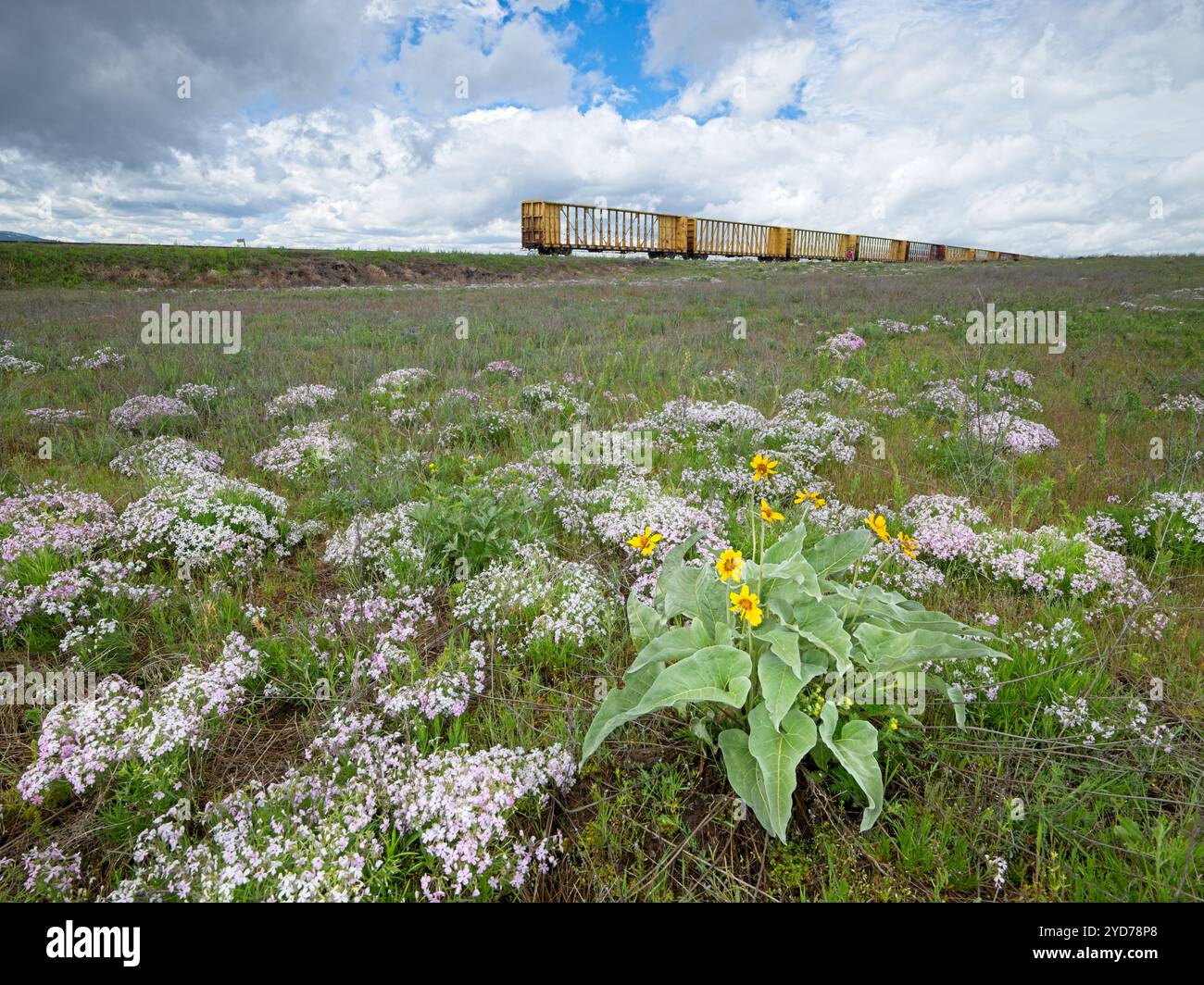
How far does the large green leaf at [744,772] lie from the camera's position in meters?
2.17

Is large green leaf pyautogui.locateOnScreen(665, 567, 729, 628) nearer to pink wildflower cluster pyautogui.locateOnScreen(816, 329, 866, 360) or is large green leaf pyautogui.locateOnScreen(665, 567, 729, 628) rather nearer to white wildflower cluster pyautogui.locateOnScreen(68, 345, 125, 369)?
pink wildflower cluster pyautogui.locateOnScreen(816, 329, 866, 360)

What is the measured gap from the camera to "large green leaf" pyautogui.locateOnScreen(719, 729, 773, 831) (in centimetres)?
217

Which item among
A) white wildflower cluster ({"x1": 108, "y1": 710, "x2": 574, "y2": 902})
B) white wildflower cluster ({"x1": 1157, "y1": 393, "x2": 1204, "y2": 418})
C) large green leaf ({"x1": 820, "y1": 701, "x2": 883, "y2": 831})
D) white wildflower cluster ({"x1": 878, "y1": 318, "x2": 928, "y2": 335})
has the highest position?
white wildflower cluster ({"x1": 878, "y1": 318, "x2": 928, "y2": 335})

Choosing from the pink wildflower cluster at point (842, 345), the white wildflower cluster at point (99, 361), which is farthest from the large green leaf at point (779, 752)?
the white wildflower cluster at point (99, 361)

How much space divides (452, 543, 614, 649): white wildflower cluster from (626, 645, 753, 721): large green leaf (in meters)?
1.14

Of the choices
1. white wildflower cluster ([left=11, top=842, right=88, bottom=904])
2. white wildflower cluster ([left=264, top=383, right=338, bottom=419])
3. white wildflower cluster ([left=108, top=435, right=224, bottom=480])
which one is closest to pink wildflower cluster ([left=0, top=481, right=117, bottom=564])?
white wildflower cluster ([left=108, top=435, right=224, bottom=480])

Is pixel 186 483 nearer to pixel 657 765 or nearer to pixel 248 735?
pixel 248 735

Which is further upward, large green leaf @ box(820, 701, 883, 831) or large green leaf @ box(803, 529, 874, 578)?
large green leaf @ box(803, 529, 874, 578)

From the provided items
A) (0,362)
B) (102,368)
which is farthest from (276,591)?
(0,362)

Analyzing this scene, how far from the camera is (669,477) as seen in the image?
5723 millimetres

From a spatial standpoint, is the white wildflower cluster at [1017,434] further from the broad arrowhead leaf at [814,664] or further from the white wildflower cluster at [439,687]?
the white wildflower cluster at [439,687]

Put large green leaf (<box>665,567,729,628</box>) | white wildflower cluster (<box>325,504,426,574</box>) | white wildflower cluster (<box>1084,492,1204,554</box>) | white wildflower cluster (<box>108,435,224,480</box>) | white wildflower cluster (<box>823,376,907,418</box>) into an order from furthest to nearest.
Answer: white wildflower cluster (<box>823,376,907,418</box>), white wildflower cluster (<box>108,435,224,480</box>), white wildflower cluster (<box>1084,492,1204,554</box>), white wildflower cluster (<box>325,504,426,574</box>), large green leaf (<box>665,567,729,628</box>)

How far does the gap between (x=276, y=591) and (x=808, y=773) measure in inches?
148

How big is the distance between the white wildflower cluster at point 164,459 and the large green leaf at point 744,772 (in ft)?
18.0
